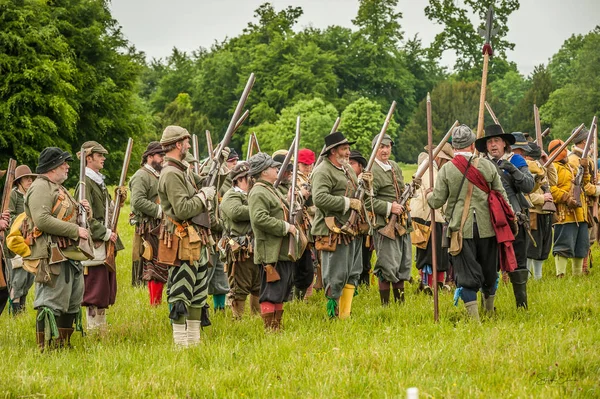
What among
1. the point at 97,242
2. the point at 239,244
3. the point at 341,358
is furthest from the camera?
the point at 239,244

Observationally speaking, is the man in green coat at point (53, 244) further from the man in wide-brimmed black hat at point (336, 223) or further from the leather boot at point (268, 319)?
the man in wide-brimmed black hat at point (336, 223)

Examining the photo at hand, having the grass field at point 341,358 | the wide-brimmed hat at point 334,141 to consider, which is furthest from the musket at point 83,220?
the wide-brimmed hat at point 334,141

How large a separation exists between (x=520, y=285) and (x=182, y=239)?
385cm

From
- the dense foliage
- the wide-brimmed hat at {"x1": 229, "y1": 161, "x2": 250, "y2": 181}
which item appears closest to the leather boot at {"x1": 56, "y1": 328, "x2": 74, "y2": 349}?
the wide-brimmed hat at {"x1": 229, "y1": 161, "x2": 250, "y2": 181}

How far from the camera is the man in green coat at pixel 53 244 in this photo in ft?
25.3

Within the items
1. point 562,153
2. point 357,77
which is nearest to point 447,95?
point 357,77

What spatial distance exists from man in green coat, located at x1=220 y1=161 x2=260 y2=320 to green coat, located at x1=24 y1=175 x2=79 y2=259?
85.2 inches

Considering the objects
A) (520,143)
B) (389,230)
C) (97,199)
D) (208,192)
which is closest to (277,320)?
(208,192)

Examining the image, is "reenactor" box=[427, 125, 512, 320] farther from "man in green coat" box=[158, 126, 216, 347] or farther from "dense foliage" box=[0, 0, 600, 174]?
"dense foliage" box=[0, 0, 600, 174]

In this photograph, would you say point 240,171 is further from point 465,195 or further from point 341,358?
point 341,358

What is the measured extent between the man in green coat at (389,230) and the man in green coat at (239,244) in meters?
1.57

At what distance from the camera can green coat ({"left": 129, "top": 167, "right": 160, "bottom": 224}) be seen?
10086 millimetres

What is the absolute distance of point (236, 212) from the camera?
9414 mm

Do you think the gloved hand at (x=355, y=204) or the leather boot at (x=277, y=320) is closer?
the leather boot at (x=277, y=320)
